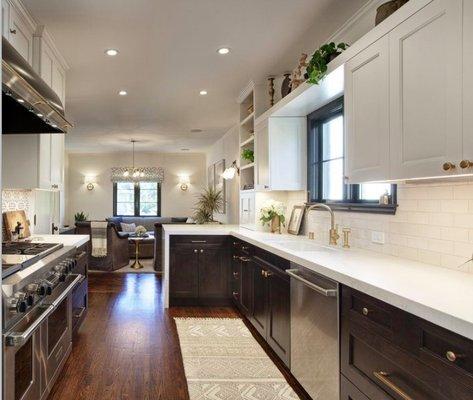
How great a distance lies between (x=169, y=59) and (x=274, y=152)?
4.52 ft

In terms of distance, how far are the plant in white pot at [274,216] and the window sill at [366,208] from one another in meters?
0.93

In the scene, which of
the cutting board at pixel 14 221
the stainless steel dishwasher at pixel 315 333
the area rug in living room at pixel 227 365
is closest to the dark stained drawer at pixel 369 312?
the stainless steel dishwasher at pixel 315 333

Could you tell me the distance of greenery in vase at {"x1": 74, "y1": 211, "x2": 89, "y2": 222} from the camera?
10.4 metres

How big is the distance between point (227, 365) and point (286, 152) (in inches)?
84.1

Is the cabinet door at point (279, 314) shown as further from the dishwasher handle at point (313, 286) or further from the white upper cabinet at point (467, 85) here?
the white upper cabinet at point (467, 85)

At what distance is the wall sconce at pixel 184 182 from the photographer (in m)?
11.0

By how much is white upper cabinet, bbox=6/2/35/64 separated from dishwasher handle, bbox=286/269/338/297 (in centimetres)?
236

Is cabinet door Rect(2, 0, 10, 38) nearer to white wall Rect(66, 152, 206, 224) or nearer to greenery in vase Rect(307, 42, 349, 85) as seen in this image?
greenery in vase Rect(307, 42, 349, 85)

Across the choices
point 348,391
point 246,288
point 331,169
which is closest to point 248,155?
point 331,169

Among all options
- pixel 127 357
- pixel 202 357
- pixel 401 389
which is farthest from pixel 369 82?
pixel 127 357

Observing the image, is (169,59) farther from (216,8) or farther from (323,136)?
(323,136)

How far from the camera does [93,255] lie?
23.3 feet

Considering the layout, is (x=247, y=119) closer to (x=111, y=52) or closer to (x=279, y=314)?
(x=111, y=52)

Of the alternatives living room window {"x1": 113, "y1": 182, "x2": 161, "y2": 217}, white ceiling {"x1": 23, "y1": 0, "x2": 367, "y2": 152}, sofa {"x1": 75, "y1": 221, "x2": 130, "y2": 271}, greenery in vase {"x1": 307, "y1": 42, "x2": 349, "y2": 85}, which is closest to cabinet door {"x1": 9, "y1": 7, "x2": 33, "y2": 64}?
white ceiling {"x1": 23, "y1": 0, "x2": 367, "y2": 152}
